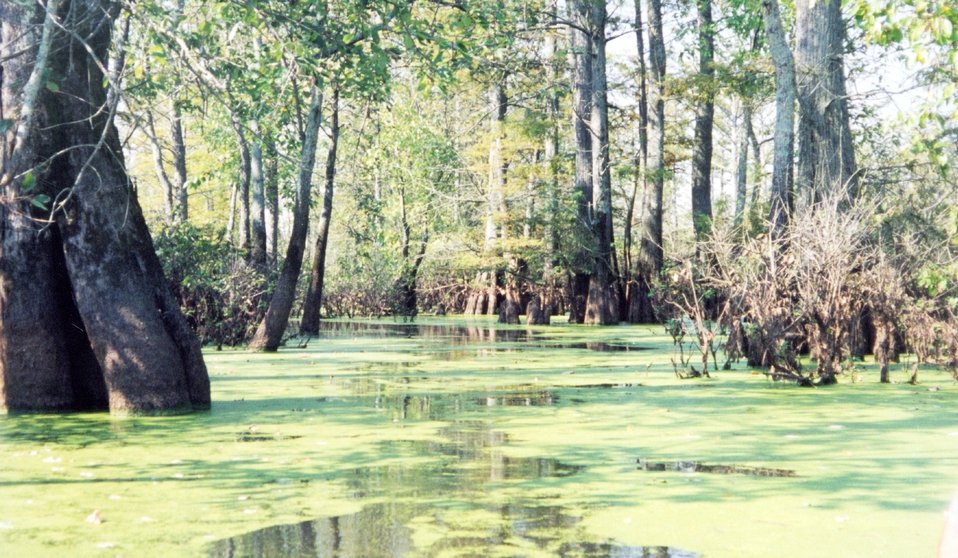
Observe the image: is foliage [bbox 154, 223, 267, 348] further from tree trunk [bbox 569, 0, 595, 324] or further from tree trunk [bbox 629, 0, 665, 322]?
tree trunk [bbox 629, 0, 665, 322]

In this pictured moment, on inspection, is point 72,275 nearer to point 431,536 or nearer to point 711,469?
point 431,536

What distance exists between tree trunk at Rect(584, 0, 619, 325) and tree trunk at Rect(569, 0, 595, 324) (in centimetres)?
18

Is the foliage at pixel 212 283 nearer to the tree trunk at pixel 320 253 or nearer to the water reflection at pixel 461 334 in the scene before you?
the tree trunk at pixel 320 253

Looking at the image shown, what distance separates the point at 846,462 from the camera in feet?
18.9

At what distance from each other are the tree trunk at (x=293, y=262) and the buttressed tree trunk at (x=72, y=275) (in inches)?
228

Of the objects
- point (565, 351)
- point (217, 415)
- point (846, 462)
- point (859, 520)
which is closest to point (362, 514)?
point (859, 520)

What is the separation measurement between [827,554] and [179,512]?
2618 millimetres

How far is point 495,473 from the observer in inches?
215

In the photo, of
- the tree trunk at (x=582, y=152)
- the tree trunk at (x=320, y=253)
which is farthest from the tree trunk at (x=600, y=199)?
the tree trunk at (x=320, y=253)

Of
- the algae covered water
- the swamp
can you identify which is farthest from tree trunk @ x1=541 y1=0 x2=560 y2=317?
the algae covered water

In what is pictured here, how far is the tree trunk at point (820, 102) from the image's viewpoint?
42.0 ft

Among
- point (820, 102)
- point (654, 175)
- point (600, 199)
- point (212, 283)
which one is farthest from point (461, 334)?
point (820, 102)

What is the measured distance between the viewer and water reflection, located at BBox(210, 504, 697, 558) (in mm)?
3916

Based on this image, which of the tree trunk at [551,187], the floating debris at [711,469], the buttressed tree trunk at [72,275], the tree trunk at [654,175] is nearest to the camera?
the floating debris at [711,469]
